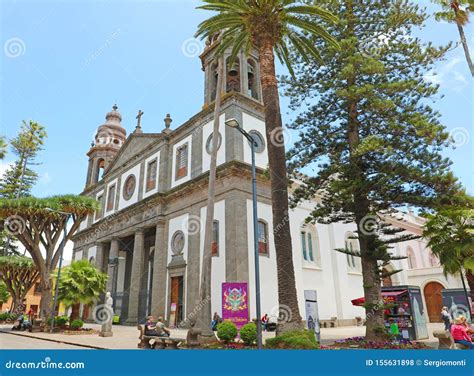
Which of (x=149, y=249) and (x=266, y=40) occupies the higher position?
(x=266, y=40)

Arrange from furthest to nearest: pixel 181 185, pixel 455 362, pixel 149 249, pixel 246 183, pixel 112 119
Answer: pixel 112 119, pixel 149 249, pixel 181 185, pixel 246 183, pixel 455 362

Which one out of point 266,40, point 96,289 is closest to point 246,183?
point 266,40

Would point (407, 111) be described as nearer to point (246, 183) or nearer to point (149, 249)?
point (246, 183)

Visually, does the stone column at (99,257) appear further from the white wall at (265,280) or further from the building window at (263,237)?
the white wall at (265,280)

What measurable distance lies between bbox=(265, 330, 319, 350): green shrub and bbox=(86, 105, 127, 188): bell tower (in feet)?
127

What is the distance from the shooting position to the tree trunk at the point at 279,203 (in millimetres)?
10648

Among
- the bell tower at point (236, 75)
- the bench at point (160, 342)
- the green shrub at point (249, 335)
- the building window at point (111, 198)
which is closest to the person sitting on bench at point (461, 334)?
the green shrub at point (249, 335)

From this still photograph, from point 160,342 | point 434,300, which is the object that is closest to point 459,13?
point 160,342

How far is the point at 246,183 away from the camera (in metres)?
22.8

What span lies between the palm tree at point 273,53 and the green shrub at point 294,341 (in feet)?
1.33

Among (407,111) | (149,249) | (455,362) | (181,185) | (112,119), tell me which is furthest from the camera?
(112,119)

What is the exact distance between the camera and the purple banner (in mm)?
15836

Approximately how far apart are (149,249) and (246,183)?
14456 mm

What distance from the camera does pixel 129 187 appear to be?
111ft
